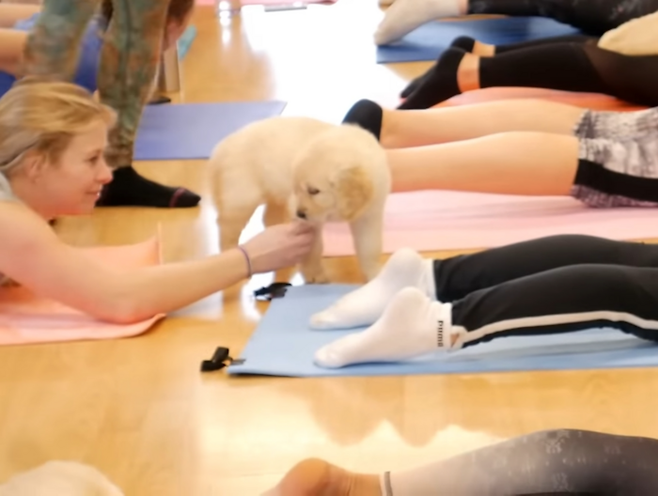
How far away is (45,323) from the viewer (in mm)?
1759

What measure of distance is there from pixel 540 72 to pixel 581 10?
2.51 ft

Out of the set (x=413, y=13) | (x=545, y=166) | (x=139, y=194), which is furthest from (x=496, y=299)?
(x=413, y=13)

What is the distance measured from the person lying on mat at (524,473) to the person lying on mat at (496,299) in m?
0.37

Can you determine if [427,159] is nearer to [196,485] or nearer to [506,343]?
[506,343]

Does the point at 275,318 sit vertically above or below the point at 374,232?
below

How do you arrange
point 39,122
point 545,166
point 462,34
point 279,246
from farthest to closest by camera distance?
point 462,34 → point 545,166 → point 279,246 → point 39,122

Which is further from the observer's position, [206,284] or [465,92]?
[465,92]

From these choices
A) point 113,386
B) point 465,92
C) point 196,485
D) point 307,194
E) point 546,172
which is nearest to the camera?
point 196,485

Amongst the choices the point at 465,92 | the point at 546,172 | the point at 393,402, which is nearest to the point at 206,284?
the point at 393,402

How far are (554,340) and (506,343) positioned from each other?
0.08 meters

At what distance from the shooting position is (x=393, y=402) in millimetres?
1438

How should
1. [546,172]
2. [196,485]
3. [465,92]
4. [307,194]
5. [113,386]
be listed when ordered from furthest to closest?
[465,92]
[546,172]
[307,194]
[113,386]
[196,485]

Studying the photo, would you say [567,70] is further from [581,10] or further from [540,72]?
[581,10]

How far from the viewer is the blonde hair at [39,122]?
1.68 m
